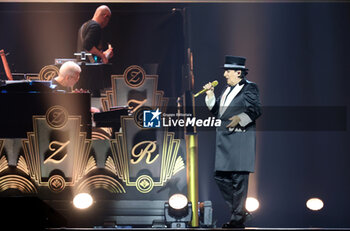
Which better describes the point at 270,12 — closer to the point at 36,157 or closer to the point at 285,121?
the point at 285,121

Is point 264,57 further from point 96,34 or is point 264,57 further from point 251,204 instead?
point 96,34

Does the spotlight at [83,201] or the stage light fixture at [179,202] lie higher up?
the spotlight at [83,201]

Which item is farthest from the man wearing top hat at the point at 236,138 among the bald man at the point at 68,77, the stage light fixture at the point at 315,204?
the bald man at the point at 68,77

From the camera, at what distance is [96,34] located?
5.15 meters

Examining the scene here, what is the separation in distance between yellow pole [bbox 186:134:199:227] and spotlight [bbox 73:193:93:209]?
2.98 feet

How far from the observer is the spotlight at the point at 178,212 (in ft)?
14.9

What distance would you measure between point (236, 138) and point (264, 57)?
1.05 m

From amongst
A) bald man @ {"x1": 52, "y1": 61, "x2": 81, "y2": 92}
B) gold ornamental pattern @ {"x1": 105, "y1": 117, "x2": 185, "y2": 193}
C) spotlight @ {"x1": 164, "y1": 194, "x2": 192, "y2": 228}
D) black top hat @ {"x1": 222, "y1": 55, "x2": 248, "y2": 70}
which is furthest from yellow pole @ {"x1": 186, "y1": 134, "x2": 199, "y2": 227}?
bald man @ {"x1": 52, "y1": 61, "x2": 81, "y2": 92}

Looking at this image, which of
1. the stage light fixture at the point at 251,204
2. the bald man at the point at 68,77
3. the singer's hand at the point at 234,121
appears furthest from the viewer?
the bald man at the point at 68,77

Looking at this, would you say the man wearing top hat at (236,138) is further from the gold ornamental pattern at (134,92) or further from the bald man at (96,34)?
the bald man at (96,34)

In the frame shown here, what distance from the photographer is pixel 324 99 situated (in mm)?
5195

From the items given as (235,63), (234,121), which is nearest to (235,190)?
(234,121)

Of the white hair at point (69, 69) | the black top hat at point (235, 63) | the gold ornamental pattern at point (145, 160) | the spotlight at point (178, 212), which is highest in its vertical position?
the white hair at point (69, 69)

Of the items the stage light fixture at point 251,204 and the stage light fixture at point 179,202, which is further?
the stage light fixture at point 251,204
